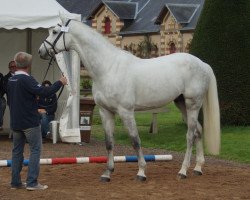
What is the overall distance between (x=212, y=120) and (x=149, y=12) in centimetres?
4984

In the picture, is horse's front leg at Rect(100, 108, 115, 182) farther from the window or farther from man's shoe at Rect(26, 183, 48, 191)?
the window

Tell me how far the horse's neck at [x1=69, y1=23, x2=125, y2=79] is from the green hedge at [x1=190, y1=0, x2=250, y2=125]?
6575 mm

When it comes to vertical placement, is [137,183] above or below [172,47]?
below

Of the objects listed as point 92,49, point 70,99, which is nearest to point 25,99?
point 92,49

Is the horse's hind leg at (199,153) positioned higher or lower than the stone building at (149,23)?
lower

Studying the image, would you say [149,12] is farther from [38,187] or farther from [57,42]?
[38,187]

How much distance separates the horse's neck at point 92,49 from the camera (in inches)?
352

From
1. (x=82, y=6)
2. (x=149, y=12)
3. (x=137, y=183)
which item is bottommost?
(x=137, y=183)

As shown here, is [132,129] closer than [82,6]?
Yes

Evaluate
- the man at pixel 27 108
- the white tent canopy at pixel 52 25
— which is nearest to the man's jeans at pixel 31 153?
the man at pixel 27 108

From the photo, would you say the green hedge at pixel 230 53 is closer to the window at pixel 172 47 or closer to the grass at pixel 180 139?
the grass at pixel 180 139

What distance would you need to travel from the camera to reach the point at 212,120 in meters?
9.55

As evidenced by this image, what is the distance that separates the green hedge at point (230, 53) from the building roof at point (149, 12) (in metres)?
34.7

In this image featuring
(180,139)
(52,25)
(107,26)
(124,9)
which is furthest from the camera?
(107,26)
